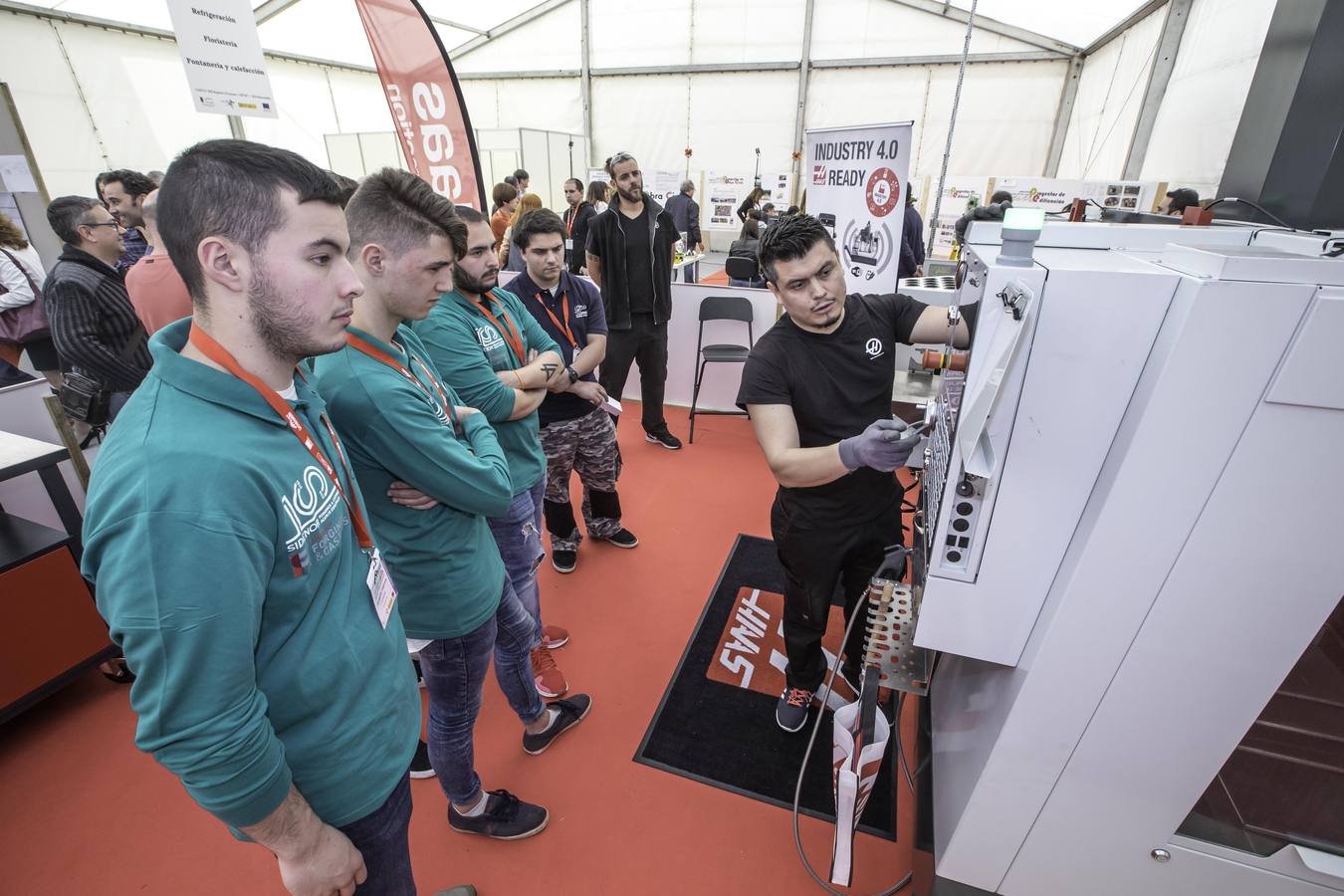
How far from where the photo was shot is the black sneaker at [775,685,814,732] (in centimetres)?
197

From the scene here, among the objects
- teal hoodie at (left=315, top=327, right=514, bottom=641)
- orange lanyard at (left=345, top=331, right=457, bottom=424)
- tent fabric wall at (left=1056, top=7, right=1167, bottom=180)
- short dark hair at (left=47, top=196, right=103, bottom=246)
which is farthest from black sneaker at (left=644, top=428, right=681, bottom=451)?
tent fabric wall at (left=1056, top=7, right=1167, bottom=180)

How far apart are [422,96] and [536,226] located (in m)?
1.10

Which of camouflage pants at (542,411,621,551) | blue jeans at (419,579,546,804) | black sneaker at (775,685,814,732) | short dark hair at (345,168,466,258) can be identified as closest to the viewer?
short dark hair at (345,168,466,258)

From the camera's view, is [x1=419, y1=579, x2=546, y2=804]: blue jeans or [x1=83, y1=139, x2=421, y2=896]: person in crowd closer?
[x1=83, y1=139, x2=421, y2=896]: person in crowd

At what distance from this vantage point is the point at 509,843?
1.65 meters

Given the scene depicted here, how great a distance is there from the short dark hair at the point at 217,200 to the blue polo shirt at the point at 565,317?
1.63 m

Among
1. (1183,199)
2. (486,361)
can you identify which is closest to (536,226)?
(486,361)

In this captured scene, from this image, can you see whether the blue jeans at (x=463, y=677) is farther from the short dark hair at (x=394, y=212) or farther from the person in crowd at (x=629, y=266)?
the person in crowd at (x=629, y=266)

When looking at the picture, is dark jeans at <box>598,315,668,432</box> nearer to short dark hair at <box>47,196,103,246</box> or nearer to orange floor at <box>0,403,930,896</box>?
orange floor at <box>0,403,930,896</box>

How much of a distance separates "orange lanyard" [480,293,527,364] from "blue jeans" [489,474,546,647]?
465 millimetres

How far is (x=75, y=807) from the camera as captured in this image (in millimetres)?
1730

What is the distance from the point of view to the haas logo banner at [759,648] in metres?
2.18

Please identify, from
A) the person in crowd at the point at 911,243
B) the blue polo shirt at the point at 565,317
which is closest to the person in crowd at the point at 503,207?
the blue polo shirt at the point at 565,317

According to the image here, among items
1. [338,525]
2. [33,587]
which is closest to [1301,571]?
[338,525]
